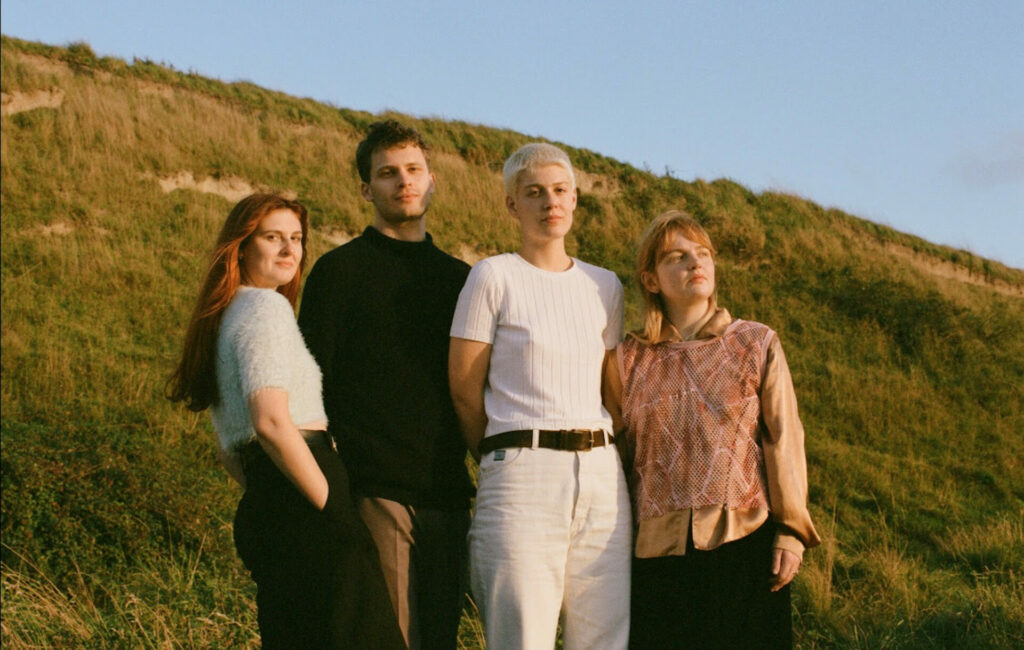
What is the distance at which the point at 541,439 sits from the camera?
294cm

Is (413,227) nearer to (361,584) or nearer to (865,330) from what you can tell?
(361,584)

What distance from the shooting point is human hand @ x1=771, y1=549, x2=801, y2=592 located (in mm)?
2939

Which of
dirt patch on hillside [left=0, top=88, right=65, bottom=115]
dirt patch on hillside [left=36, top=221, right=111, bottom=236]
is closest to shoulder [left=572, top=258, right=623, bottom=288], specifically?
dirt patch on hillside [left=36, top=221, right=111, bottom=236]

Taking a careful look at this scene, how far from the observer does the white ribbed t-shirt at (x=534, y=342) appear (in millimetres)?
2986

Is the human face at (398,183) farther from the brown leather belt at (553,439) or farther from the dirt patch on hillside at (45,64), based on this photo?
the dirt patch on hillside at (45,64)

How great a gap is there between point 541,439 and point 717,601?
2.76 feet

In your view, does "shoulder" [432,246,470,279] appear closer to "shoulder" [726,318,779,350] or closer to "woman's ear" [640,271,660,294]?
"woman's ear" [640,271,660,294]

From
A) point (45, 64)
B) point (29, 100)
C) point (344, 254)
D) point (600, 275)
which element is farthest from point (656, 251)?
point (45, 64)

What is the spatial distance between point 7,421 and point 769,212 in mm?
17959

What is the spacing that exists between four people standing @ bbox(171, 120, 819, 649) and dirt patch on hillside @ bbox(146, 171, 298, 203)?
12919 millimetres

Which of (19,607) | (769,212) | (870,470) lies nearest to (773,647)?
(19,607)

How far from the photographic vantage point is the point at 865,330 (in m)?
15.3

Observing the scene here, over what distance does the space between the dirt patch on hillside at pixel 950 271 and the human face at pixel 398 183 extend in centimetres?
1980

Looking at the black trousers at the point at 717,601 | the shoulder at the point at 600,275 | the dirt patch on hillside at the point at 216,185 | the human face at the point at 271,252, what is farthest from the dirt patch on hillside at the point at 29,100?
the black trousers at the point at 717,601
